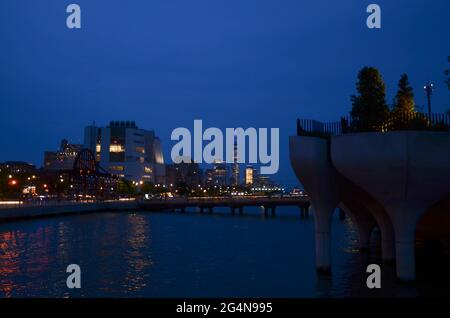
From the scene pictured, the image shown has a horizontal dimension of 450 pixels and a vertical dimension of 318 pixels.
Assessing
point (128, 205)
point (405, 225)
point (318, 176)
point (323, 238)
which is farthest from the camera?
point (128, 205)

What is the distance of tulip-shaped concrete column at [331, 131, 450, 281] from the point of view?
74.9 ft

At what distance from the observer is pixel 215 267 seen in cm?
3519

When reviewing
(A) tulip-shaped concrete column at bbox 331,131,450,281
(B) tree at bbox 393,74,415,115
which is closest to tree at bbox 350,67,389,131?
(B) tree at bbox 393,74,415,115

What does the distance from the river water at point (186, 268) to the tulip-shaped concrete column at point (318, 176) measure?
3.18 metres

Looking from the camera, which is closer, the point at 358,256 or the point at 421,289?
the point at 421,289

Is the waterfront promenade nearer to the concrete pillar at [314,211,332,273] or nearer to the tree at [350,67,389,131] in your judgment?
the tree at [350,67,389,131]

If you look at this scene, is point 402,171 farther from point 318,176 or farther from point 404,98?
point 404,98

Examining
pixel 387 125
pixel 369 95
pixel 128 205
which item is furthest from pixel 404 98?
pixel 128 205

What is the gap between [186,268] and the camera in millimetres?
34688

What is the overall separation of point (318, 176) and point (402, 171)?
513cm
